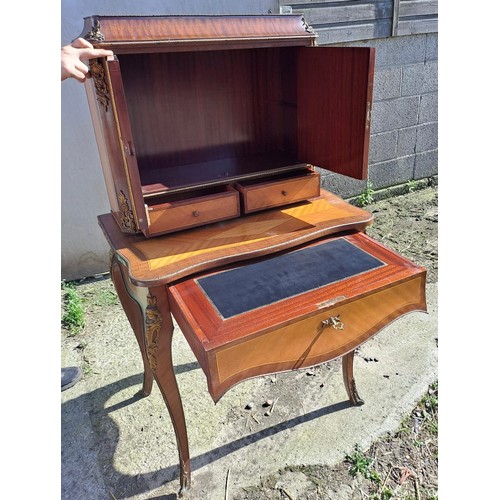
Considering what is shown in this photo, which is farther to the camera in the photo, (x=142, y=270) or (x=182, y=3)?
(x=182, y=3)

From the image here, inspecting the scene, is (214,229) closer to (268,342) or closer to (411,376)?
(268,342)

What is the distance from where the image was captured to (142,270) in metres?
1.28

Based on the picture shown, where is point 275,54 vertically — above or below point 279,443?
above

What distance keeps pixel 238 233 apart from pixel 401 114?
9.56 ft

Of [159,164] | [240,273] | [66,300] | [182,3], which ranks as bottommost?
[66,300]

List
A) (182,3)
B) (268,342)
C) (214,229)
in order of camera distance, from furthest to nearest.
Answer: (182,3), (214,229), (268,342)

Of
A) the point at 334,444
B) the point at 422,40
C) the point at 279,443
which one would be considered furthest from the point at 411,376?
the point at 422,40

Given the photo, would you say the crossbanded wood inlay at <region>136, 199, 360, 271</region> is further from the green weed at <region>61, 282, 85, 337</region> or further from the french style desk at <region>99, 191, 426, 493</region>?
the green weed at <region>61, 282, 85, 337</region>

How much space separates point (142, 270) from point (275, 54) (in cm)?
103

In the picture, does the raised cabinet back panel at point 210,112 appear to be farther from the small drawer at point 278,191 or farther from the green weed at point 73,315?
the green weed at point 73,315

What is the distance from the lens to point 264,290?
1.23 meters

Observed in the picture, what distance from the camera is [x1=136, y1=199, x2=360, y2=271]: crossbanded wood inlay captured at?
136 centimetres

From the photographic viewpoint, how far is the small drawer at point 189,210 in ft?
4.59

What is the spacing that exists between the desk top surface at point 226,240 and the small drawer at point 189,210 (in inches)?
1.6
